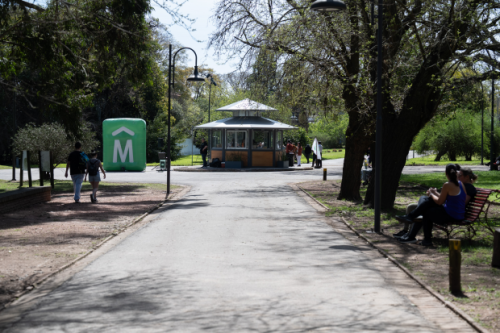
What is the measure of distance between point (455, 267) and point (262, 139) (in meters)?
34.5

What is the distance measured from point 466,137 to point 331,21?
123ft

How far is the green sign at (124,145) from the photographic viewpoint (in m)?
37.5

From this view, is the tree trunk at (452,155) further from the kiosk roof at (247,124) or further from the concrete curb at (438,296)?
the concrete curb at (438,296)

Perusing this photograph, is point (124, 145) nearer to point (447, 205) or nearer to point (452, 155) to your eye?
point (452, 155)

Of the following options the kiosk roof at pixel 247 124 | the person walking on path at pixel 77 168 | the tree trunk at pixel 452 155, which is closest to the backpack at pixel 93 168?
the person walking on path at pixel 77 168

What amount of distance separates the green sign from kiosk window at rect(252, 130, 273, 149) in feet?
25.1

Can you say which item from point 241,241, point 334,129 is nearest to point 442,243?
point 241,241

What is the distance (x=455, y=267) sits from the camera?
22.1 feet

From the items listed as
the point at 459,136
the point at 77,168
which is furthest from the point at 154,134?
the point at 77,168

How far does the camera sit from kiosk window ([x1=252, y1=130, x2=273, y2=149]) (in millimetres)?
40844

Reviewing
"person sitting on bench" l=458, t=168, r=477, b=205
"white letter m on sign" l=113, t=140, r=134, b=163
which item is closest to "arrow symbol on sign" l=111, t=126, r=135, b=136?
"white letter m on sign" l=113, t=140, r=134, b=163

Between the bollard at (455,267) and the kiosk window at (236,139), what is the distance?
34225mm

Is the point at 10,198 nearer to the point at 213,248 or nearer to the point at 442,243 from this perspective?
the point at 213,248

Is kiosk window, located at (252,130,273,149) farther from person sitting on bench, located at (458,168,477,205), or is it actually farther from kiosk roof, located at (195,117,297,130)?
person sitting on bench, located at (458,168,477,205)
